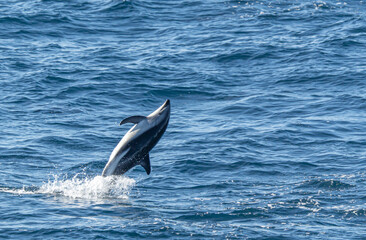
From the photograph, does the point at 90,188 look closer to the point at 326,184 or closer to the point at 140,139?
the point at 140,139

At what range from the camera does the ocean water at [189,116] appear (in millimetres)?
20031

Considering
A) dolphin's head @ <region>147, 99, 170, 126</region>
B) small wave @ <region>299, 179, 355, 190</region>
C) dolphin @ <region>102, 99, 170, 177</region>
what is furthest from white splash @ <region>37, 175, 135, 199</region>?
small wave @ <region>299, 179, 355, 190</region>

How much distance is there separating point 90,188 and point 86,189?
0.38 feet

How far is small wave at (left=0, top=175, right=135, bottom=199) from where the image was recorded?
2173 cm

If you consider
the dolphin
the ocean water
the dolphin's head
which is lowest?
the ocean water

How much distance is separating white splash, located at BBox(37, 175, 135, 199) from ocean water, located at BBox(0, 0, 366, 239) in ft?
0.22

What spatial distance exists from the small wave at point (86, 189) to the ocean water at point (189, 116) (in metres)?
0.07

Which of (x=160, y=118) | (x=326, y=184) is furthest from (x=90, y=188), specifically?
(x=326, y=184)

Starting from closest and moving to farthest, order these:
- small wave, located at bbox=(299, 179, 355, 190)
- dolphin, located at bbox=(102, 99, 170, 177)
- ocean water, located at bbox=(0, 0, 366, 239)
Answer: dolphin, located at bbox=(102, 99, 170, 177)
ocean water, located at bbox=(0, 0, 366, 239)
small wave, located at bbox=(299, 179, 355, 190)

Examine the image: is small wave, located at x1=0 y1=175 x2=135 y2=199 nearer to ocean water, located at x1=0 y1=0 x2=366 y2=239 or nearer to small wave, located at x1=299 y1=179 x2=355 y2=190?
ocean water, located at x1=0 y1=0 x2=366 y2=239

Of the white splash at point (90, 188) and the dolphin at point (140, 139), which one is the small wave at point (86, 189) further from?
the dolphin at point (140, 139)

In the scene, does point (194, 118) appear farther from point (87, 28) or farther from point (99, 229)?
point (87, 28)

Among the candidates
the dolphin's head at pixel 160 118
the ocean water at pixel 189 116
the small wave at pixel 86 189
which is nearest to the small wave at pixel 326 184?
the ocean water at pixel 189 116

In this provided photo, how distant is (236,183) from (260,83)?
10.6 meters
